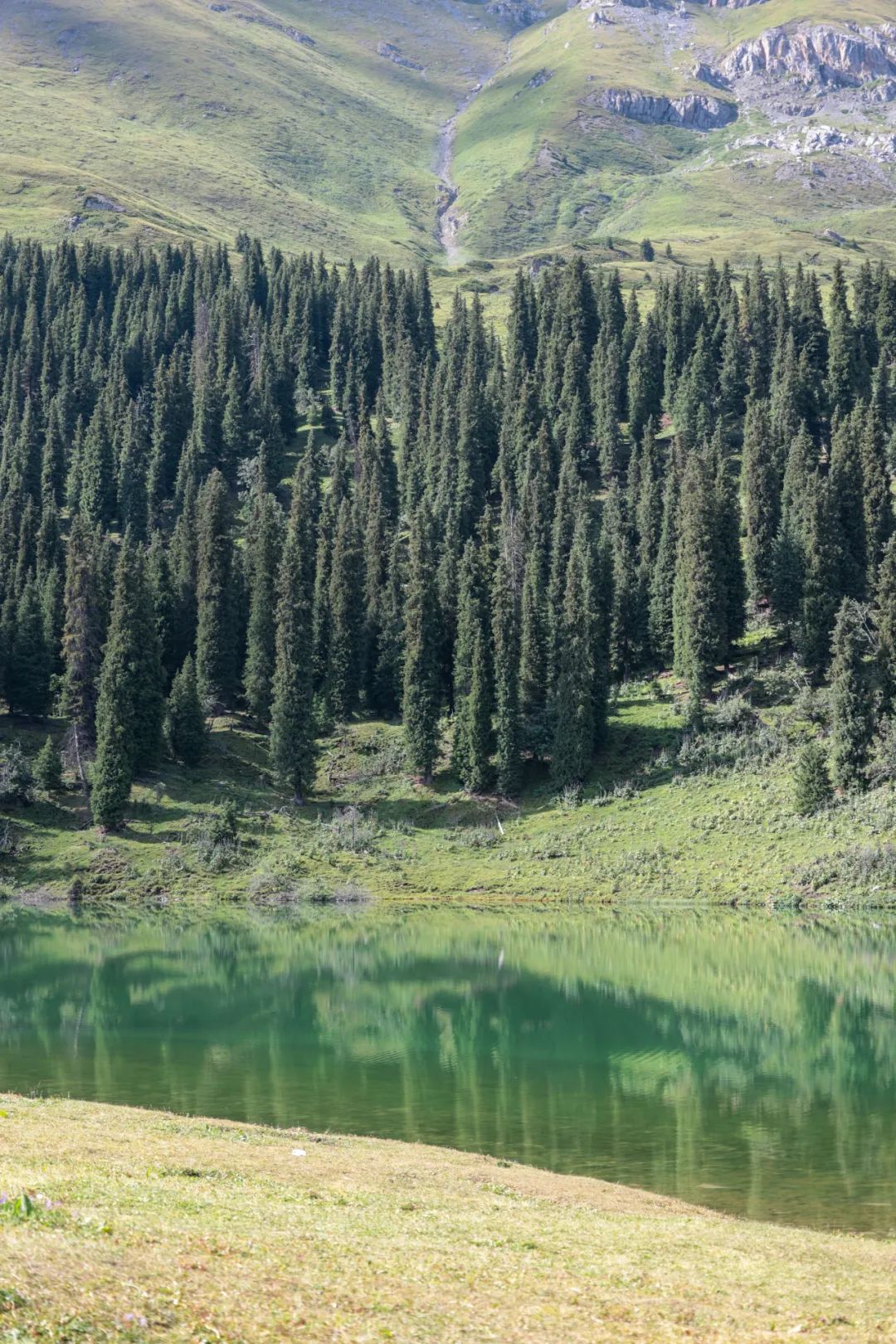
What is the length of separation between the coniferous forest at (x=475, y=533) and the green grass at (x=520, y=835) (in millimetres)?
2798

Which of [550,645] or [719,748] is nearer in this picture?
[719,748]

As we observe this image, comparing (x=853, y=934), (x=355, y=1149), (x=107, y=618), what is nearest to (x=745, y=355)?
(x=107, y=618)

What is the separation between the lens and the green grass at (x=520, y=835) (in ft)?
288

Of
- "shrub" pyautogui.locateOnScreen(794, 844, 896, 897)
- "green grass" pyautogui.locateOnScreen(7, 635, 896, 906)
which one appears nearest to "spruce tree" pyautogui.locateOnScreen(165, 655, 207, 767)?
"green grass" pyautogui.locateOnScreen(7, 635, 896, 906)

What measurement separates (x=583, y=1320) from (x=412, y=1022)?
130 feet

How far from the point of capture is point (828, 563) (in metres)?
107

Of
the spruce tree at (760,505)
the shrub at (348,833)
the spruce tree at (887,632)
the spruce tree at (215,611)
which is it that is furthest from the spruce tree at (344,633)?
the spruce tree at (887,632)

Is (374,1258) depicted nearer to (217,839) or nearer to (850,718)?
(850,718)

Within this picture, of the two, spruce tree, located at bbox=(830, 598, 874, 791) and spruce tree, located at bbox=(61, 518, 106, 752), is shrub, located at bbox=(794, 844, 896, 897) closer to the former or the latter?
spruce tree, located at bbox=(830, 598, 874, 791)

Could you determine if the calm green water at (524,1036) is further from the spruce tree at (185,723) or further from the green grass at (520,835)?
the spruce tree at (185,723)

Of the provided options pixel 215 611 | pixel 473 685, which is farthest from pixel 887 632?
pixel 215 611

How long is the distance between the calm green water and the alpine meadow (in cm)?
31

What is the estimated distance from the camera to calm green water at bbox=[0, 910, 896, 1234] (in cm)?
3597

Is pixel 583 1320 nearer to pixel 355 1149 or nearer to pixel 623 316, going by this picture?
pixel 355 1149
